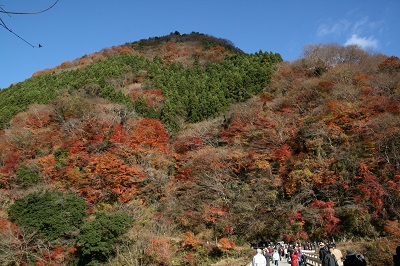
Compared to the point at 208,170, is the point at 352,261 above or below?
below

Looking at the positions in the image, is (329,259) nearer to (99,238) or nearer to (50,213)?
(99,238)

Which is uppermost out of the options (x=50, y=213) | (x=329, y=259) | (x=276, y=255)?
(x=50, y=213)

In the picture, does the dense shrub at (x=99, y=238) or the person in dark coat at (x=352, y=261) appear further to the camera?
the dense shrub at (x=99, y=238)

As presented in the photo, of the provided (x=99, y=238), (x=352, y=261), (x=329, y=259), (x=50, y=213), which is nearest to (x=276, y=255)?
(x=329, y=259)

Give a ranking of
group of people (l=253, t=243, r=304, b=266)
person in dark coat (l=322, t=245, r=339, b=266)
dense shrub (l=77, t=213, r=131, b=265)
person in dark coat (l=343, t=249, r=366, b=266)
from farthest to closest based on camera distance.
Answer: dense shrub (l=77, t=213, r=131, b=265)
group of people (l=253, t=243, r=304, b=266)
person in dark coat (l=322, t=245, r=339, b=266)
person in dark coat (l=343, t=249, r=366, b=266)

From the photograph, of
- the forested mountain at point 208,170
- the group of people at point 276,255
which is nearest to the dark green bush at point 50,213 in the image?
the forested mountain at point 208,170

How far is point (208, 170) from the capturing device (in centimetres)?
2300

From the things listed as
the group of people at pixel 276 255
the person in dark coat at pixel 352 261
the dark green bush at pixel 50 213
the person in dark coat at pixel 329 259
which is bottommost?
the group of people at pixel 276 255

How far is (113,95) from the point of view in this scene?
35875 mm

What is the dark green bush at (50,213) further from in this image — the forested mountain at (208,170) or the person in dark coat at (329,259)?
the person in dark coat at (329,259)

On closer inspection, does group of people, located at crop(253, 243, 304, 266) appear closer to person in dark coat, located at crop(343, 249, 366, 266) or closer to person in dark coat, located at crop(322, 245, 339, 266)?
person in dark coat, located at crop(322, 245, 339, 266)

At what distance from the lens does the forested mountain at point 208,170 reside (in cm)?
1766

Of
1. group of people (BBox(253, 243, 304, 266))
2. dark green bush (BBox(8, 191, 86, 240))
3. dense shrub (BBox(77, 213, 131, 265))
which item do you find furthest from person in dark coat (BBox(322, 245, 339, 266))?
dark green bush (BBox(8, 191, 86, 240))

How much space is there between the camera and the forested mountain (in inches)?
695
